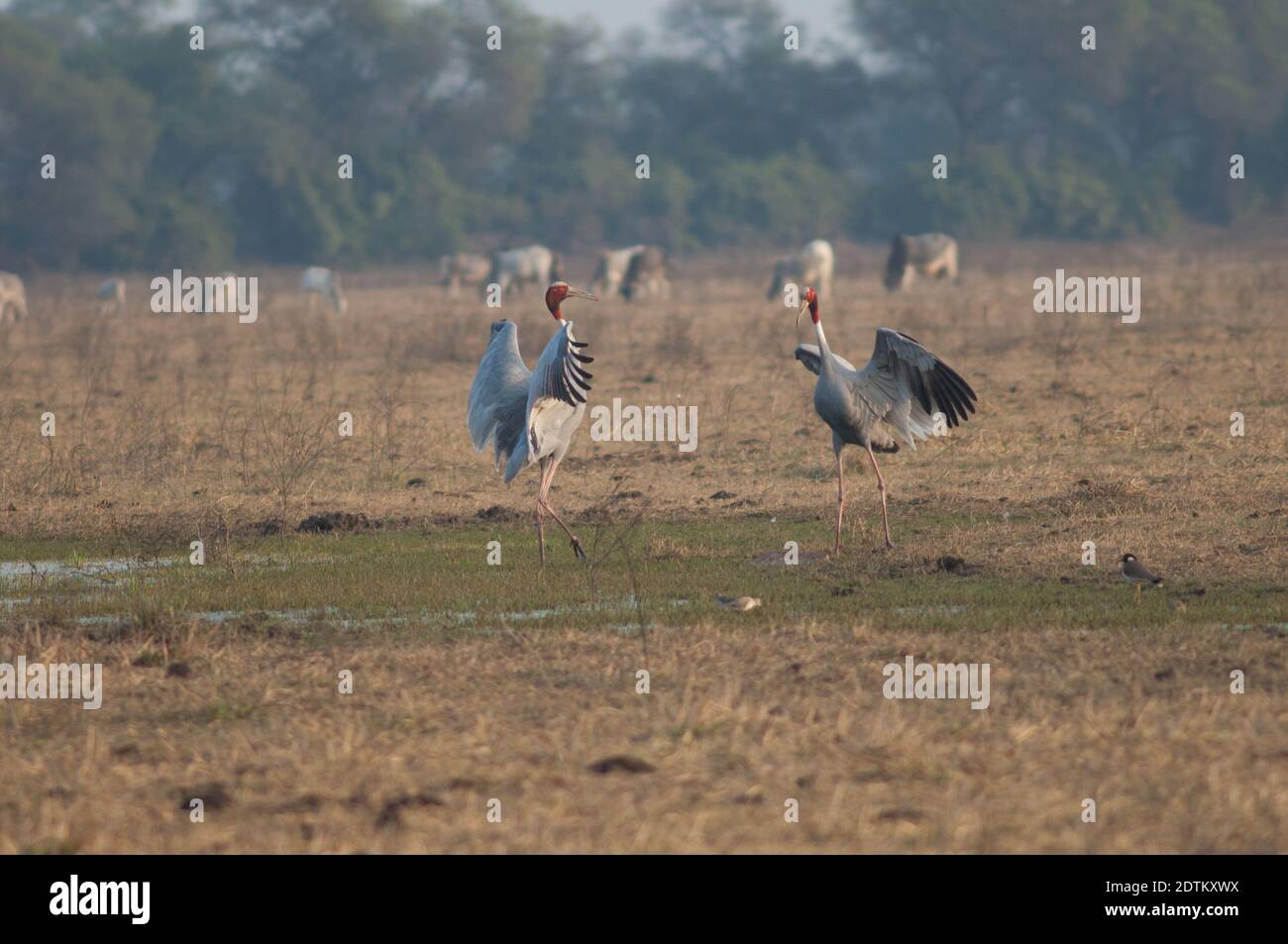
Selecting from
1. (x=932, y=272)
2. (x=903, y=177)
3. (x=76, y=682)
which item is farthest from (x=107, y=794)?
(x=903, y=177)

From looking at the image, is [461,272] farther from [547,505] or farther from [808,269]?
[547,505]

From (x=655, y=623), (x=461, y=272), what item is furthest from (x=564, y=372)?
(x=461, y=272)

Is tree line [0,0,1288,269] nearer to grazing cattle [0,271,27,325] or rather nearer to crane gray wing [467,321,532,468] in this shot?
grazing cattle [0,271,27,325]

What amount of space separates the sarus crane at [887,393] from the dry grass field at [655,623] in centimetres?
46

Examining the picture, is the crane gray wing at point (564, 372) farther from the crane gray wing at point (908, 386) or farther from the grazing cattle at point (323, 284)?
the grazing cattle at point (323, 284)

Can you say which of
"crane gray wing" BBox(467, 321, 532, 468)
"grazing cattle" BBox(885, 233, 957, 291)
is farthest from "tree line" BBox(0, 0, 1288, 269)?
"crane gray wing" BBox(467, 321, 532, 468)

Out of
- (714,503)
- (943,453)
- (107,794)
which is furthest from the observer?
(943,453)

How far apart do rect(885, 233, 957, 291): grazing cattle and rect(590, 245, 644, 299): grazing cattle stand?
4.39m

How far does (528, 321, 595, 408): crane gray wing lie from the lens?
7488mm

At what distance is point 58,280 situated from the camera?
3609 centimetres

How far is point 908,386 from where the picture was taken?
27.5 feet

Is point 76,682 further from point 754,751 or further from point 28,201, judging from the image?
point 28,201
